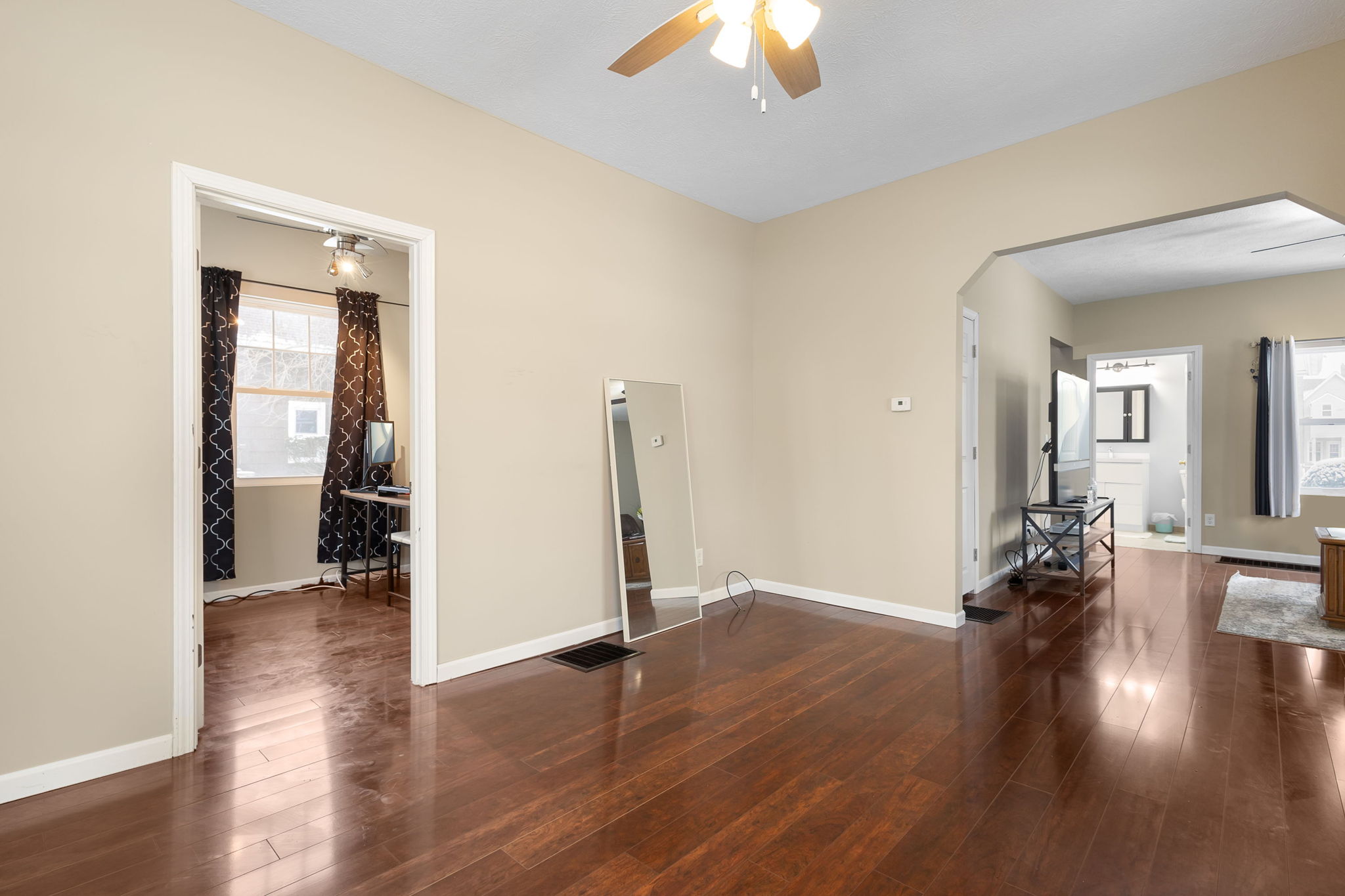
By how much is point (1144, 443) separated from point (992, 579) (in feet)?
16.4

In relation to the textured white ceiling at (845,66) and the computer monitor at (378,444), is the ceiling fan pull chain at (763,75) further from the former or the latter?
the computer monitor at (378,444)

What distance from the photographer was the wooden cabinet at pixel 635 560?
3912 mm

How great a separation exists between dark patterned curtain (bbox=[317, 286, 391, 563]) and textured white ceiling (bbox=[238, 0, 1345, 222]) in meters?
2.65

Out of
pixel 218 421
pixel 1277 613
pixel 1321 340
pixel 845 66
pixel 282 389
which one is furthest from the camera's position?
pixel 1321 340

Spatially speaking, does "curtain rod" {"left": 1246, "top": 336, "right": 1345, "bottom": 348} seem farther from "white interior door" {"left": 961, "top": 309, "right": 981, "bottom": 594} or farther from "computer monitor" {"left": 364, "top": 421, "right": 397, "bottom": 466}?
"computer monitor" {"left": 364, "top": 421, "right": 397, "bottom": 466}

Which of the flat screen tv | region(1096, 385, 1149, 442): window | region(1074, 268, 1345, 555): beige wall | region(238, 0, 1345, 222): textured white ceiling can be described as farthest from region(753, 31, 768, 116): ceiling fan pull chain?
region(1096, 385, 1149, 442): window

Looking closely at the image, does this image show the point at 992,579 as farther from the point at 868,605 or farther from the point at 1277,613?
the point at 1277,613

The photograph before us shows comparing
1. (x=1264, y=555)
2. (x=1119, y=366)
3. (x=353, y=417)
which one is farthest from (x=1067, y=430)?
(x=353, y=417)

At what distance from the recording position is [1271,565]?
6.11 meters

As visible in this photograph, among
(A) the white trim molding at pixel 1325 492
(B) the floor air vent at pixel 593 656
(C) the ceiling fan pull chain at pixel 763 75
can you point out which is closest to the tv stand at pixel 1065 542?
(A) the white trim molding at pixel 1325 492

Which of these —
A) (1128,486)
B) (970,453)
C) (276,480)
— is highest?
(970,453)

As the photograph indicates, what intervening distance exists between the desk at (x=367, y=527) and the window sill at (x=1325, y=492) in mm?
8141

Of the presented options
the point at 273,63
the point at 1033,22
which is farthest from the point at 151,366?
the point at 1033,22

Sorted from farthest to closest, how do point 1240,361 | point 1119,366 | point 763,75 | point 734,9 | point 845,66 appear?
point 1119,366 → point 1240,361 → point 845,66 → point 763,75 → point 734,9
